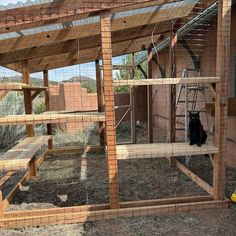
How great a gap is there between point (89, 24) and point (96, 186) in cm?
219

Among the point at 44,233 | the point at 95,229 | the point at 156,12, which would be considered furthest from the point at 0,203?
the point at 156,12

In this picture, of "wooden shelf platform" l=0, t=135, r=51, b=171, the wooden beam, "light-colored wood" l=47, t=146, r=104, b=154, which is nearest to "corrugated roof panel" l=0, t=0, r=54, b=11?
the wooden beam

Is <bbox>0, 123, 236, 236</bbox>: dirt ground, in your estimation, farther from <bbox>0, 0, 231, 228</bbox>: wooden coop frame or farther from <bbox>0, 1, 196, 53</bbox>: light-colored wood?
<bbox>0, 1, 196, 53</bbox>: light-colored wood

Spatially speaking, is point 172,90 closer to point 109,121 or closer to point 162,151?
point 162,151

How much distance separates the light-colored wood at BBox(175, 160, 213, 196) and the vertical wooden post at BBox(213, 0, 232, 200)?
0.29 meters

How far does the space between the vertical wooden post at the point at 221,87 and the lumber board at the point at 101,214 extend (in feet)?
0.79

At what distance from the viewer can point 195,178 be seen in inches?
156

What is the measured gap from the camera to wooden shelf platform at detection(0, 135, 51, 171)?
2982 millimetres

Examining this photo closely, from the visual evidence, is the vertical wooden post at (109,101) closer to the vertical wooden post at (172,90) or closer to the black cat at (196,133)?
the black cat at (196,133)

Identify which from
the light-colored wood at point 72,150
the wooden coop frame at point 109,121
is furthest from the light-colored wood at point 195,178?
the light-colored wood at point 72,150

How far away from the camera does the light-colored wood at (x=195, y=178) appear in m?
3.46

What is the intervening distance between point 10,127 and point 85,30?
4802 millimetres

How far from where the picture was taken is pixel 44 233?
276 centimetres

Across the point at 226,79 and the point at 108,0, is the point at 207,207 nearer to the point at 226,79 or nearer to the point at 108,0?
the point at 226,79
